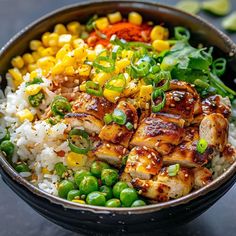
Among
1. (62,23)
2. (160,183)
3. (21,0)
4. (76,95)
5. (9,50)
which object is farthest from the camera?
(21,0)

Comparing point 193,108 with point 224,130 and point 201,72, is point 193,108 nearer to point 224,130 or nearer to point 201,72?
point 224,130

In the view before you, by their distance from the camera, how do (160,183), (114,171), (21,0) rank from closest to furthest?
1. (160,183)
2. (114,171)
3. (21,0)

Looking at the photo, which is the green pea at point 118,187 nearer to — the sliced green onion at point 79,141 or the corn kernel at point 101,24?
the sliced green onion at point 79,141

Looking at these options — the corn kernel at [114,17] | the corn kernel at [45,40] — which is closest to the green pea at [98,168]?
the corn kernel at [45,40]

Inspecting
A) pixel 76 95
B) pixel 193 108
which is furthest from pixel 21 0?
pixel 193 108

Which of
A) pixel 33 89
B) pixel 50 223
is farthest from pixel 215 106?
pixel 50 223

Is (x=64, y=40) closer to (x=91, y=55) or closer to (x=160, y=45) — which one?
(x=91, y=55)
